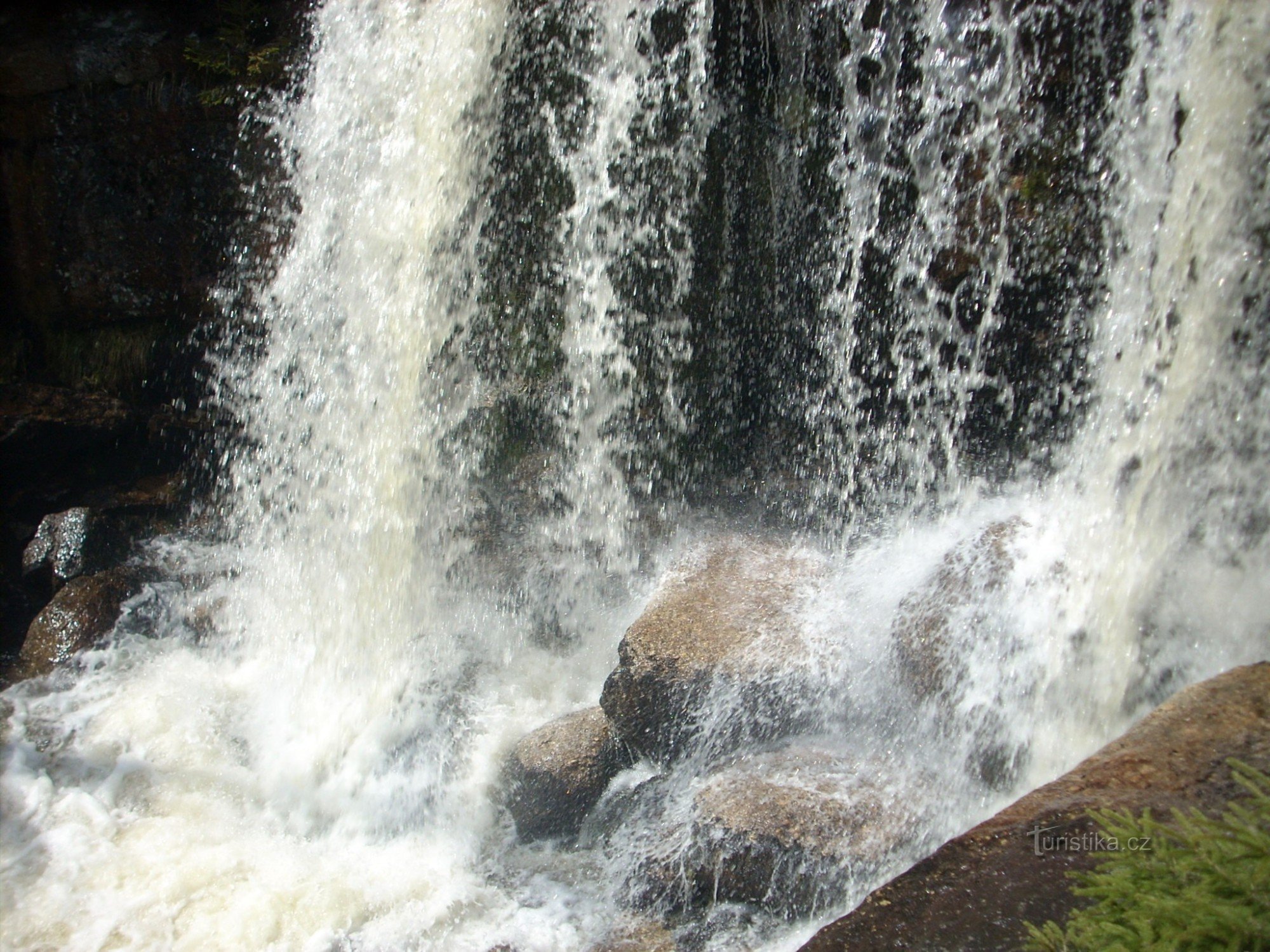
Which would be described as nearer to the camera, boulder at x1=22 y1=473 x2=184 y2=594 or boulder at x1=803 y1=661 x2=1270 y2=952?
boulder at x1=803 y1=661 x2=1270 y2=952

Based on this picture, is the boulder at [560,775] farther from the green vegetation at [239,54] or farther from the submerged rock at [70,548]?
the green vegetation at [239,54]

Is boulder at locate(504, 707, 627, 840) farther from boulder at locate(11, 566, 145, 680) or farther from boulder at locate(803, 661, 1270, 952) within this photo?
boulder at locate(11, 566, 145, 680)

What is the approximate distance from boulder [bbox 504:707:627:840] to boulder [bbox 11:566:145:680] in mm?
3563

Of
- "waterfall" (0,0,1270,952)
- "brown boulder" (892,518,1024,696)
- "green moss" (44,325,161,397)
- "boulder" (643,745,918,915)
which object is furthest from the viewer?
"green moss" (44,325,161,397)

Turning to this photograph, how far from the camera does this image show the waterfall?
4180 millimetres

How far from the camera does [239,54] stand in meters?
7.06

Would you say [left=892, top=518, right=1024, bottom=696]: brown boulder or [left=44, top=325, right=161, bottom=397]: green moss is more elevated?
[left=44, top=325, right=161, bottom=397]: green moss

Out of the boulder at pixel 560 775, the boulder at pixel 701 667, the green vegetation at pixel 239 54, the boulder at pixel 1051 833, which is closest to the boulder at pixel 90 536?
the green vegetation at pixel 239 54

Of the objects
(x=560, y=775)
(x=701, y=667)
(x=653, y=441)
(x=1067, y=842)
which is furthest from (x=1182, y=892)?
(x=653, y=441)

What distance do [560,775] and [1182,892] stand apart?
3.26 m

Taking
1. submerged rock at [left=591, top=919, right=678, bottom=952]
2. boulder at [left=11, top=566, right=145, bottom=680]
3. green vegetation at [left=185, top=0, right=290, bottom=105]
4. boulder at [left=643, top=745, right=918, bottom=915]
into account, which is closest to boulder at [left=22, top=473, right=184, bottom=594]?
boulder at [left=11, top=566, right=145, bottom=680]

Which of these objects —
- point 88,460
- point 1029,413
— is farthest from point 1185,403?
point 88,460

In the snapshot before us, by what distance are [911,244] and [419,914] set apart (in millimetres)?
4862

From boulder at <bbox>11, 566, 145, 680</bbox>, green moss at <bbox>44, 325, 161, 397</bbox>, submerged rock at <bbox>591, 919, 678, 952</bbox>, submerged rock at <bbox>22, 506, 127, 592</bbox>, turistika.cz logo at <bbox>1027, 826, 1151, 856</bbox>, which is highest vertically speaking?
green moss at <bbox>44, 325, 161, 397</bbox>
